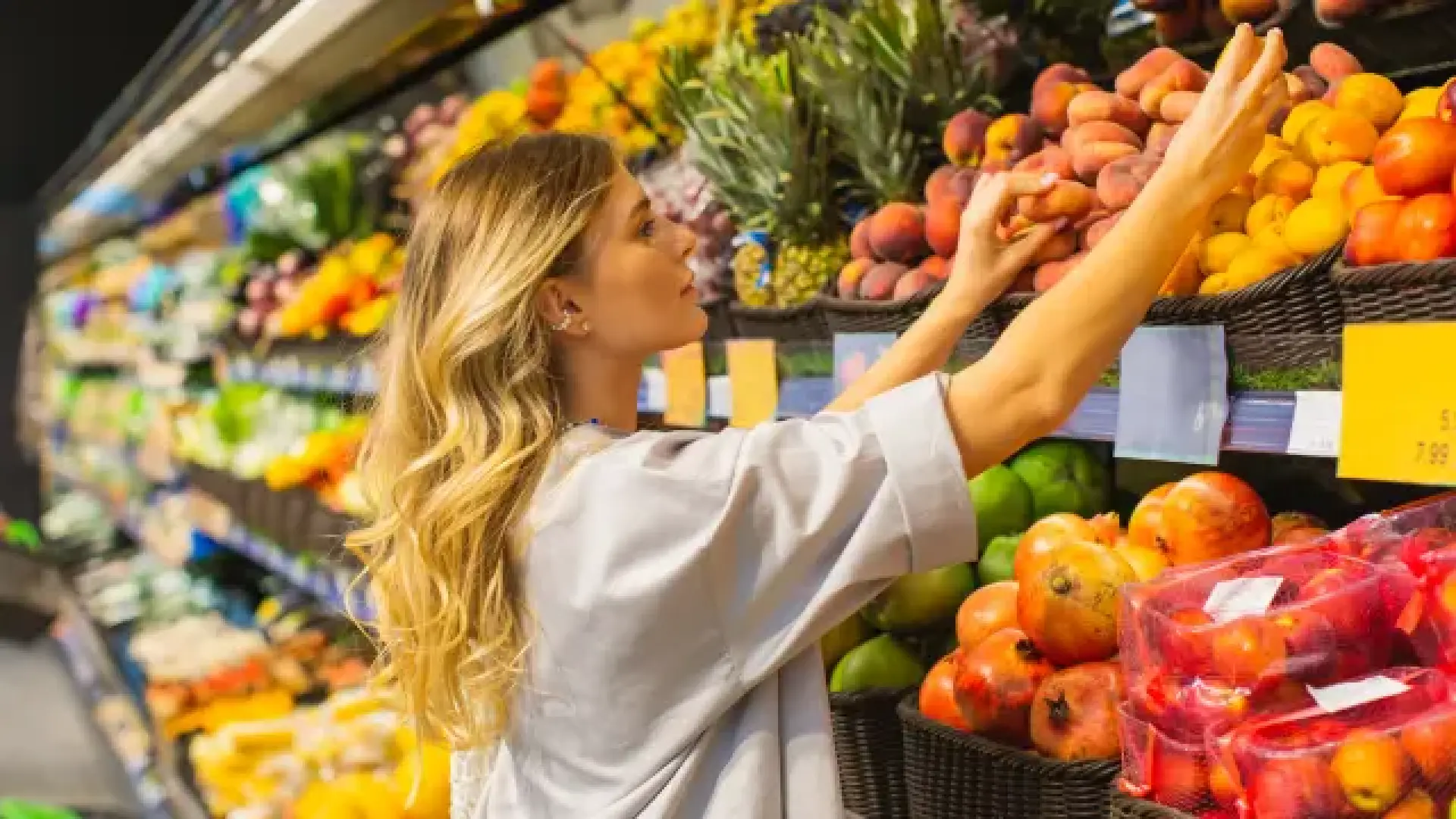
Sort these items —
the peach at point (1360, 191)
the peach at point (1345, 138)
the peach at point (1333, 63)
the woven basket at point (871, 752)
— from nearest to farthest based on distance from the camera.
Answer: the peach at point (1360, 191) → the peach at point (1345, 138) → the peach at point (1333, 63) → the woven basket at point (871, 752)

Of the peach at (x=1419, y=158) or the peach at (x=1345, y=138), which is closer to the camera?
the peach at (x=1419, y=158)

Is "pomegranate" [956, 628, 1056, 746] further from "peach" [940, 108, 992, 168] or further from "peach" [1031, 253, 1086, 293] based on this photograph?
"peach" [940, 108, 992, 168]

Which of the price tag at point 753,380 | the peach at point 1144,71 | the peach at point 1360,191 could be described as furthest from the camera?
the price tag at point 753,380

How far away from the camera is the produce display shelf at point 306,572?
3.86m

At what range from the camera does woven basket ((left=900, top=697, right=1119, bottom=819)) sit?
53.5 inches

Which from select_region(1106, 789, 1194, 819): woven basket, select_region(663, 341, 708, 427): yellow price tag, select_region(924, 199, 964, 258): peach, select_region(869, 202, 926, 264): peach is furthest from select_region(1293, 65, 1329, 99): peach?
select_region(663, 341, 708, 427): yellow price tag

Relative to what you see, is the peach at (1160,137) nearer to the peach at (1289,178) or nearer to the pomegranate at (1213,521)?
the peach at (1289,178)

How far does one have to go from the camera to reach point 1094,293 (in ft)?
3.95

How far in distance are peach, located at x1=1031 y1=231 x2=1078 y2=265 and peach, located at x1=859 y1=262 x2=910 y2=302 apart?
14.1 inches

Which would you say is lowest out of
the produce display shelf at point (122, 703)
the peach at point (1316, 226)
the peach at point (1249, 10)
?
the produce display shelf at point (122, 703)

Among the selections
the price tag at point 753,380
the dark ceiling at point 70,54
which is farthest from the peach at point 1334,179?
the dark ceiling at point 70,54

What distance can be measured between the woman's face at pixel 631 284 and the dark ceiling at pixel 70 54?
7662 millimetres

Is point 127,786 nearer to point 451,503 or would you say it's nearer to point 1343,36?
point 451,503

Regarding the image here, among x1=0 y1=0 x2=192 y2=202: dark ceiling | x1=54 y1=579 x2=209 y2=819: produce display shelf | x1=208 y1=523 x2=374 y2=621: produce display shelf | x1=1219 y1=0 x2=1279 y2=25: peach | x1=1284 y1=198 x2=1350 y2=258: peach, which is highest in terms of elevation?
x1=0 y1=0 x2=192 y2=202: dark ceiling
